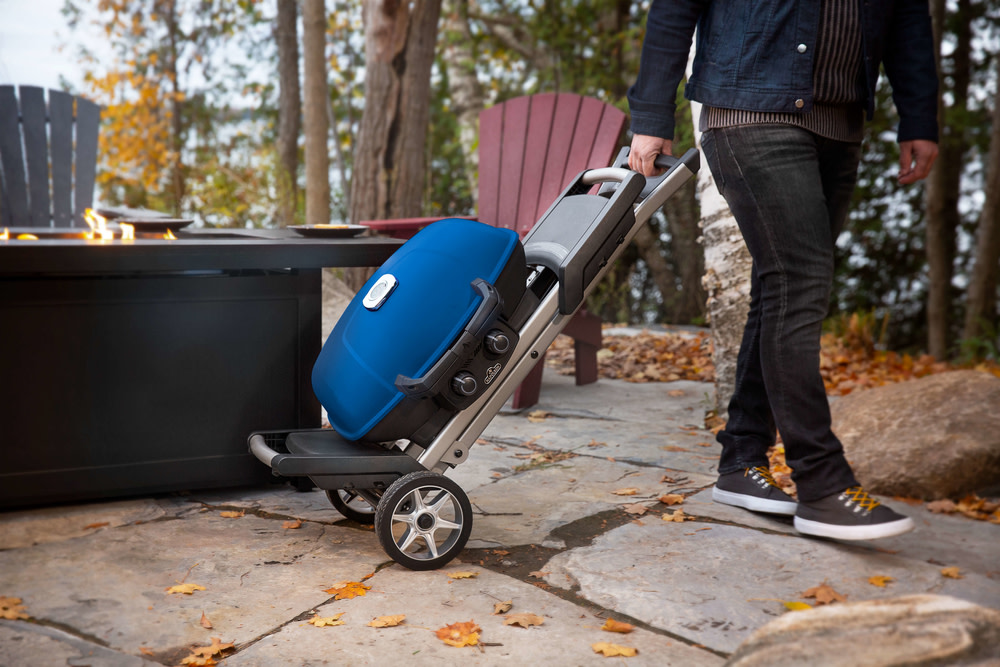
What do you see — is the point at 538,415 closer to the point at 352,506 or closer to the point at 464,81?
the point at 352,506

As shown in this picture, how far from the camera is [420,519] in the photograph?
2.08 meters

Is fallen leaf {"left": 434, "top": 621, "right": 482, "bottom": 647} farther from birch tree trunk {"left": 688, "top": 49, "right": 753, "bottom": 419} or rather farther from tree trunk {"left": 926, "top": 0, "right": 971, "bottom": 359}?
tree trunk {"left": 926, "top": 0, "right": 971, "bottom": 359}

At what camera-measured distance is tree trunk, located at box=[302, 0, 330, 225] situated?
6023 mm

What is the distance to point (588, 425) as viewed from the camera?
146 inches

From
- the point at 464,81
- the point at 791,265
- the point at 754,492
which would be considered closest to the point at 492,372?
the point at 791,265

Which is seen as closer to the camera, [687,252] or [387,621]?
[387,621]

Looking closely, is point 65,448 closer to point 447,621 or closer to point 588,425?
point 447,621

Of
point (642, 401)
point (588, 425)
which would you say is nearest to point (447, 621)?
point (588, 425)

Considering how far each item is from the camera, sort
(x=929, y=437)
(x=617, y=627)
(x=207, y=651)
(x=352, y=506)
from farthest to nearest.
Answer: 1. (x=929, y=437)
2. (x=352, y=506)
3. (x=617, y=627)
4. (x=207, y=651)

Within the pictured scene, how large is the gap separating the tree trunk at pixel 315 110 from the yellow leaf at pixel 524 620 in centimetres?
455

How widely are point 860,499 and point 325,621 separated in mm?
1339

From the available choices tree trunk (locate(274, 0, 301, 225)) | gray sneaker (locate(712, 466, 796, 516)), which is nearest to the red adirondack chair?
gray sneaker (locate(712, 466, 796, 516))

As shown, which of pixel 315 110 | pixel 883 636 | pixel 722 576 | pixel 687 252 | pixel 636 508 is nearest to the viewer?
pixel 883 636

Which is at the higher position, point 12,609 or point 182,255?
point 182,255
